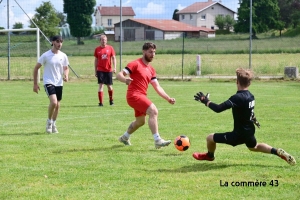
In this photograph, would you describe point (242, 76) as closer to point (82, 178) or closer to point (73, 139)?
point (82, 178)

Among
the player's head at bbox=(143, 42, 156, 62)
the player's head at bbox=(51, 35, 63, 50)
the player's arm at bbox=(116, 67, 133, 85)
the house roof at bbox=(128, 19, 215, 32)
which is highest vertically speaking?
the house roof at bbox=(128, 19, 215, 32)

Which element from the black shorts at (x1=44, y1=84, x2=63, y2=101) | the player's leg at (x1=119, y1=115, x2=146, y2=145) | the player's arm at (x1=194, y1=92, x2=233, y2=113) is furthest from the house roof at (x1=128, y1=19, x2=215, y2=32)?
the player's arm at (x1=194, y1=92, x2=233, y2=113)

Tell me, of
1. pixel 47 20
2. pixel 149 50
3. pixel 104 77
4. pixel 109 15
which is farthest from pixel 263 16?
pixel 149 50

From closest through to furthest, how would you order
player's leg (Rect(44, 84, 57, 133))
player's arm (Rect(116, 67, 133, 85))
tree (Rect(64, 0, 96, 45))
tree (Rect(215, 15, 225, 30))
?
player's arm (Rect(116, 67, 133, 85)) → player's leg (Rect(44, 84, 57, 133)) → tree (Rect(64, 0, 96, 45)) → tree (Rect(215, 15, 225, 30))

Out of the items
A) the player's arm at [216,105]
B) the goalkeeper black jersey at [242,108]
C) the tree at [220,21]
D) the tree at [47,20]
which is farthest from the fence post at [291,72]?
the tree at [220,21]

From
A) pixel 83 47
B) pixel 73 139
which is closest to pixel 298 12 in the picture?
pixel 83 47

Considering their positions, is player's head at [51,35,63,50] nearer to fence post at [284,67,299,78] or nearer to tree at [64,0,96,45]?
fence post at [284,67,299,78]

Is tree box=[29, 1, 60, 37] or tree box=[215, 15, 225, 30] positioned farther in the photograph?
tree box=[215, 15, 225, 30]

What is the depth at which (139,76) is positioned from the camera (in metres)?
9.36

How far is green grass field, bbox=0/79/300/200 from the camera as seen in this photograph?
662cm

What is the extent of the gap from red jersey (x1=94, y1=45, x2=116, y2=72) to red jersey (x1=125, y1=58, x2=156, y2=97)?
7.80 metres

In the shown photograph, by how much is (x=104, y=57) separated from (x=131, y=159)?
353 inches

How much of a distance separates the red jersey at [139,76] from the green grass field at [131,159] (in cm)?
98

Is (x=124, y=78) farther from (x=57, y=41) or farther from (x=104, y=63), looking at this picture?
(x=104, y=63)
